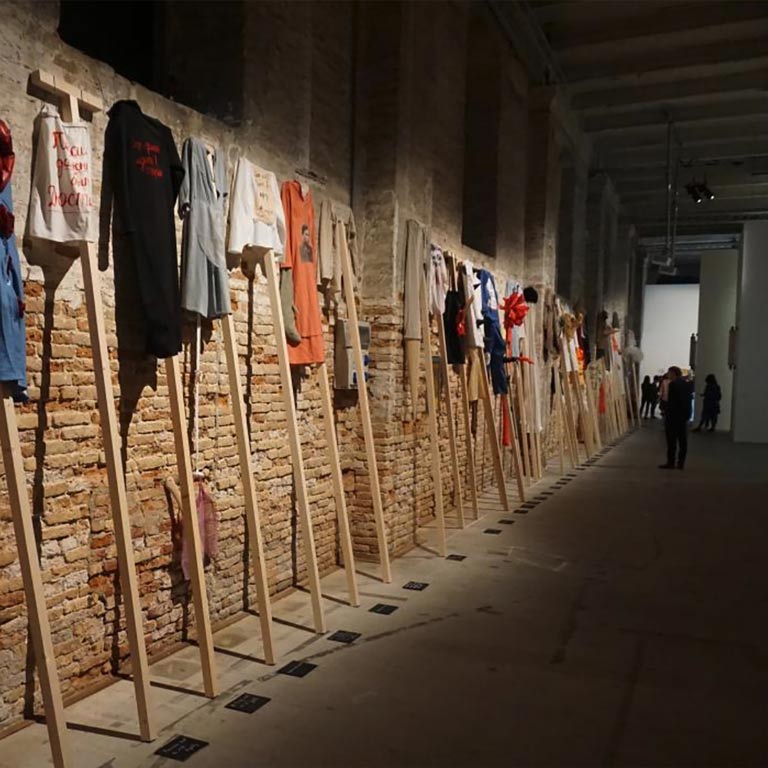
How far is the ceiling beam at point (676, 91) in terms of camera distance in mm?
11445

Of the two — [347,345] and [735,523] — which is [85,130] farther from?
[735,523]

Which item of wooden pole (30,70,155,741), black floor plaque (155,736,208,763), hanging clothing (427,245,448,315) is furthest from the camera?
hanging clothing (427,245,448,315)

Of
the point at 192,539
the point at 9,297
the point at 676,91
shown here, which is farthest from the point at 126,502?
the point at 676,91

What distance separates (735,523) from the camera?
746cm

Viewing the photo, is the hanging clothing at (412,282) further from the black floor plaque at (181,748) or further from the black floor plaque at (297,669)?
the black floor plaque at (181,748)

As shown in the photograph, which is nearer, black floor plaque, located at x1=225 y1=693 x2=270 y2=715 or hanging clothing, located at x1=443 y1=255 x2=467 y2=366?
black floor plaque, located at x1=225 y1=693 x2=270 y2=715

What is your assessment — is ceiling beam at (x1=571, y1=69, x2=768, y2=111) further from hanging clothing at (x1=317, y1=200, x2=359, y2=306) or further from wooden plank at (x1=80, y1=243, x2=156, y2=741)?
wooden plank at (x1=80, y1=243, x2=156, y2=741)

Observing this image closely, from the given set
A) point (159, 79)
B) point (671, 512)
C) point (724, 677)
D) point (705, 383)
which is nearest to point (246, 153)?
point (159, 79)

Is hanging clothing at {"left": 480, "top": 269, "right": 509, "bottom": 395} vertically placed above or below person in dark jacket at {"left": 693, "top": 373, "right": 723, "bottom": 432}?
above

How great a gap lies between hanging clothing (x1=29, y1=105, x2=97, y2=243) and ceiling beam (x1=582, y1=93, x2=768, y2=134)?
12175mm

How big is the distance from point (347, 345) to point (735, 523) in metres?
4.74

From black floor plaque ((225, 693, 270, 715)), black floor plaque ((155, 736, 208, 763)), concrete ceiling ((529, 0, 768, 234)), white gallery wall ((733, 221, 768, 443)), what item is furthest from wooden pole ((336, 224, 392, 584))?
white gallery wall ((733, 221, 768, 443))

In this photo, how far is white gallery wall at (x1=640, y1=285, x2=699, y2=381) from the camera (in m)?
23.8

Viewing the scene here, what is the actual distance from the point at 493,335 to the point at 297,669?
4.82 metres
